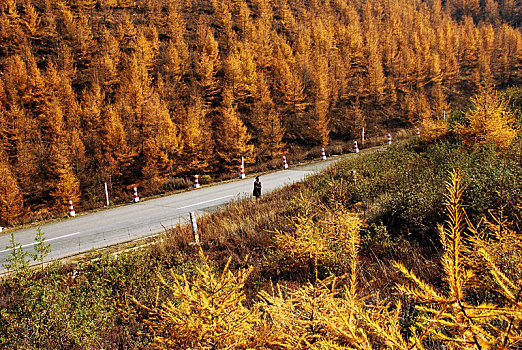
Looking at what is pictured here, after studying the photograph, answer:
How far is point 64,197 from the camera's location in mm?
22828

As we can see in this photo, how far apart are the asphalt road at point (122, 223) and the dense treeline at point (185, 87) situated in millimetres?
10409

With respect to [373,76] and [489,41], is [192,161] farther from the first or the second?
[489,41]

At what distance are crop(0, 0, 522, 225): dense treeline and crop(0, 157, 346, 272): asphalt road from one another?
10.4 m

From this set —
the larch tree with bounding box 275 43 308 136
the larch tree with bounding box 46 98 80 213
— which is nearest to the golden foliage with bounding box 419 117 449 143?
the larch tree with bounding box 46 98 80 213

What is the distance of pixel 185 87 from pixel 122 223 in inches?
1285

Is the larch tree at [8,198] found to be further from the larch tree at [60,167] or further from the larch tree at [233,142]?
the larch tree at [233,142]

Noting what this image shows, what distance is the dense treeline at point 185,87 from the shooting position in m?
27.7

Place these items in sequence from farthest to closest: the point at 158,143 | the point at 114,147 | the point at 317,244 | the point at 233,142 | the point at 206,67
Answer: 1. the point at 206,67
2. the point at 233,142
3. the point at 114,147
4. the point at 158,143
5. the point at 317,244

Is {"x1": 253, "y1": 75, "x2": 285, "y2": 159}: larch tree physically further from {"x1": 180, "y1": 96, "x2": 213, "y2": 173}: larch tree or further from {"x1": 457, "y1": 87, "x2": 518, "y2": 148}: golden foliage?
{"x1": 457, "y1": 87, "x2": 518, "y2": 148}: golden foliage

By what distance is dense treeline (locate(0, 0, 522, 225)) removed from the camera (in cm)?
2766

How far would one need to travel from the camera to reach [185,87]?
39.0 m

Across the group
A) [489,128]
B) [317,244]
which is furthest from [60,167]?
[489,128]

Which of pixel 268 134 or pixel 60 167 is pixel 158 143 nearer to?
pixel 60 167

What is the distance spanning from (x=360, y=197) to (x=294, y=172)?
864 cm
